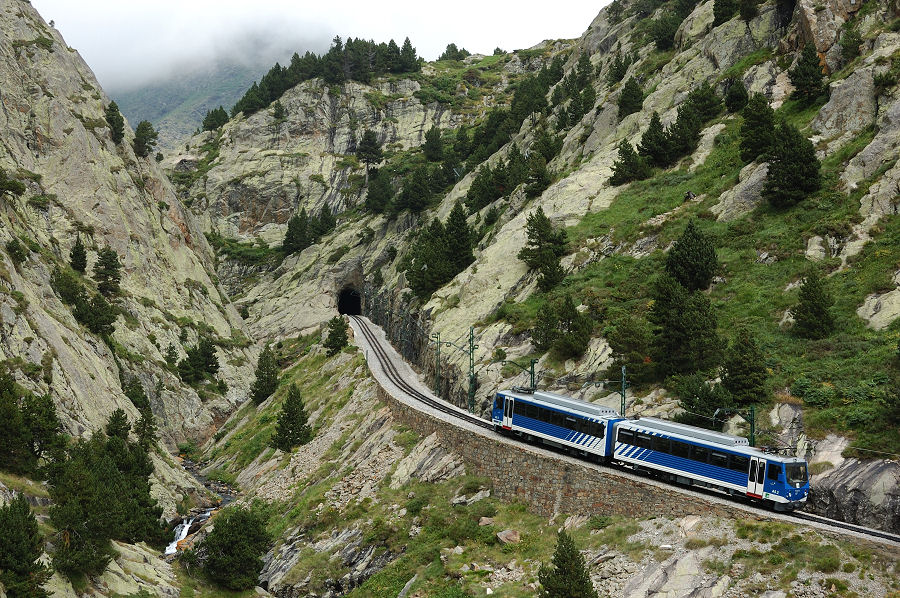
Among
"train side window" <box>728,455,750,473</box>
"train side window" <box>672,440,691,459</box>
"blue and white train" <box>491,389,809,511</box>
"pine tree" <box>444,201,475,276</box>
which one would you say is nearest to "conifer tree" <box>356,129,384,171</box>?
"pine tree" <box>444,201,475,276</box>

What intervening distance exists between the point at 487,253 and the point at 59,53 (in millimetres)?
83311

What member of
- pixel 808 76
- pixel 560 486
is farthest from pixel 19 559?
pixel 808 76

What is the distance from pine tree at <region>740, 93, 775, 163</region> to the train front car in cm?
3783

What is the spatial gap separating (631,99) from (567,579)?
248ft

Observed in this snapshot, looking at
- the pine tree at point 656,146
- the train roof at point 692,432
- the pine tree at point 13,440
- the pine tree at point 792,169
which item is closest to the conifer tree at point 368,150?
the pine tree at point 656,146

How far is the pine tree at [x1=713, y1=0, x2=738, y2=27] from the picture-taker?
83.0m

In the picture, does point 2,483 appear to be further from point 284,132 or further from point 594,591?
point 284,132

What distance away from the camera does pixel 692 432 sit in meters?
33.0

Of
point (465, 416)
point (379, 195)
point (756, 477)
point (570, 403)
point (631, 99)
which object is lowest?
point (465, 416)

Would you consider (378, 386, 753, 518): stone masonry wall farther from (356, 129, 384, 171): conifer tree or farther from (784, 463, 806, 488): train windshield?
(356, 129, 384, 171): conifer tree

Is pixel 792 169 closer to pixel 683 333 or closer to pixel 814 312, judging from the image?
pixel 814 312

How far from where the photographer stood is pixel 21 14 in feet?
332

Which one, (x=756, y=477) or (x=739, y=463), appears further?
(x=739, y=463)

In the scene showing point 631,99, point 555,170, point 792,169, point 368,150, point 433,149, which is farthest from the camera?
point 368,150
